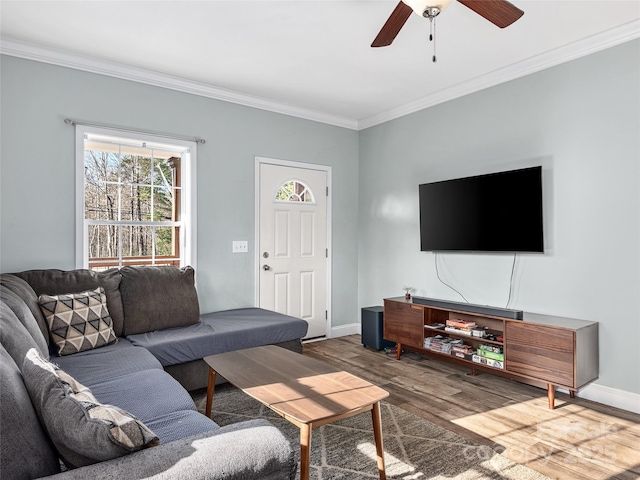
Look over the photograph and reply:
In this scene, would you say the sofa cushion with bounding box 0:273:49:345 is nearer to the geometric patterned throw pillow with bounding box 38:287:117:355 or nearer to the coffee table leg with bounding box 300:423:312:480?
the geometric patterned throw pillow with bounding box 38:287:117:355

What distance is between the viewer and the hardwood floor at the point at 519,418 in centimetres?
217

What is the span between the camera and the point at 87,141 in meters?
3.45

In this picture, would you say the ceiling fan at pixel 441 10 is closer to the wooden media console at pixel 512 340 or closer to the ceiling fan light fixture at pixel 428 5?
the ceiling fan light fixture at pixel 428 5

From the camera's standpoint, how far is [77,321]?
107 inches

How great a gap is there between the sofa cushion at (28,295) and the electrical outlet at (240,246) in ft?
5.85

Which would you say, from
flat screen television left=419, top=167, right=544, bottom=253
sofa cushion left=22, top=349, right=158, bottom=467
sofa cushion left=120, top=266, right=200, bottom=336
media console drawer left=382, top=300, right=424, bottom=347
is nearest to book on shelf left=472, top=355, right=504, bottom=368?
media console drawer left=382, top=300, right=424, bottom=347

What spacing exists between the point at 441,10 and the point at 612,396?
9.30 ft

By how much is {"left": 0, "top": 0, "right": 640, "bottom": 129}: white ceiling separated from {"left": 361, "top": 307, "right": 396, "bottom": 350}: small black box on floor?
229cm

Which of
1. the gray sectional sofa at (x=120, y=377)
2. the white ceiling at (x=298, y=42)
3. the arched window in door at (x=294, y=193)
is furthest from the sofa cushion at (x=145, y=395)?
the arched window in door at (x=294, y=193)

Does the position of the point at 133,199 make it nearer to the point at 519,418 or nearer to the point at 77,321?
the point at 77,321

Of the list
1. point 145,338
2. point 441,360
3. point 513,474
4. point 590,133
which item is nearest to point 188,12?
point 145,338

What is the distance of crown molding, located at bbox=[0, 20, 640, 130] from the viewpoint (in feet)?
9.86

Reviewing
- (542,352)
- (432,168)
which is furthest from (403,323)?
(432,168)

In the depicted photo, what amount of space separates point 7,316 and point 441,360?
3423mm
